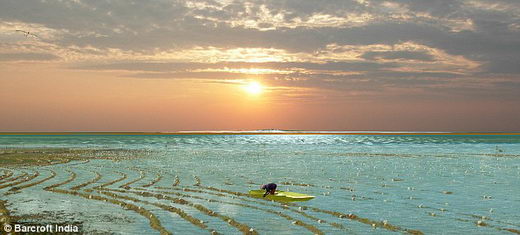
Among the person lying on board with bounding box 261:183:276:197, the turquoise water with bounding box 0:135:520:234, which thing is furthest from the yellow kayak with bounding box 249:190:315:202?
the turquoise water with bounding box 0:135:520:234

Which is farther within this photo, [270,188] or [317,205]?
[270,188]

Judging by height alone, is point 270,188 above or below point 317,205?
above

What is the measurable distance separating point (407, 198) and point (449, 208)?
3912 mm

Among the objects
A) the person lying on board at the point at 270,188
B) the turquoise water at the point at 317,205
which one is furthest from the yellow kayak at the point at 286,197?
the turquoise water at the point at 317,205

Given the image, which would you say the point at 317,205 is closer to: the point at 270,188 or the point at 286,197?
the point at 286,197

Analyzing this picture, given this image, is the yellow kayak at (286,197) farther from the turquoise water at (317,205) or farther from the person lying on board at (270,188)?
the turquoise water at (317,205)

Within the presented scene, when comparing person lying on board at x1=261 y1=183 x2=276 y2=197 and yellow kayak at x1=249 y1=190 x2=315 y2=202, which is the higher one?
person lying on board at x1=261 y1=183 x2=276 y2=197

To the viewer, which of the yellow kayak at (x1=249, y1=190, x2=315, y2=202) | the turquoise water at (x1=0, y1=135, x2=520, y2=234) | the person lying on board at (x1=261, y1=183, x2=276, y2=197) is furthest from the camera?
the person lying on board at (x1=261, y1=183, x2=276, y2=197)

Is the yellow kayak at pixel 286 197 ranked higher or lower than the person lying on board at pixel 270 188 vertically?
lower

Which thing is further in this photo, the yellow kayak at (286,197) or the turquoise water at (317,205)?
the yellow kayak at (286,197)

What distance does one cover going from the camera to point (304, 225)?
66.9 ft

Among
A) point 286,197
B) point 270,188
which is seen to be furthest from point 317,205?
point 270,188

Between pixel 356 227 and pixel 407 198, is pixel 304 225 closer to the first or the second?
pixel 356 227

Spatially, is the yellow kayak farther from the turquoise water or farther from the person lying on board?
the turquoise water
